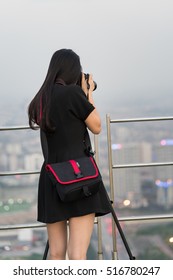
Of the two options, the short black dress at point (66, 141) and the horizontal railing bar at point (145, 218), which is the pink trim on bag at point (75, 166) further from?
the horizontal railing bar at point (145, 218)

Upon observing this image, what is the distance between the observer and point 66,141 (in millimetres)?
1959

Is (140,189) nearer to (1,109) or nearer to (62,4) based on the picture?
(1,109)

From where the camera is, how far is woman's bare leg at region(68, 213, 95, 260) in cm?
196

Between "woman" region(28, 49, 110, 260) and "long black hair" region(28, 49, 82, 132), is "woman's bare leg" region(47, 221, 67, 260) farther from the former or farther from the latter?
"long black hair" region(28, 49, 82, 132)

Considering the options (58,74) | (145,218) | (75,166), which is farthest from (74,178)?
(145,218)

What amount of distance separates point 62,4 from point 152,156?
1.02 m

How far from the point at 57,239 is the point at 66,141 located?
349 mm

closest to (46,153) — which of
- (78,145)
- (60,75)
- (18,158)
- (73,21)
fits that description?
(78,145)

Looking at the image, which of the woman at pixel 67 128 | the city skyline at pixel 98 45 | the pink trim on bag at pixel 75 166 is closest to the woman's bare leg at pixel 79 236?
the woman at pixel 67 128

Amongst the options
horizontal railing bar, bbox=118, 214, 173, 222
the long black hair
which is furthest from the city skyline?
the long black hair

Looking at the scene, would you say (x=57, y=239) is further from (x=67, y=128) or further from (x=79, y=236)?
(x=67, y=128)

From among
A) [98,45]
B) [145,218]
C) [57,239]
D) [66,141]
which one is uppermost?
[98,45]

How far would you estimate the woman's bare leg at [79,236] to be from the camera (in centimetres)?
196

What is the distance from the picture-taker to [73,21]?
3.34 m
